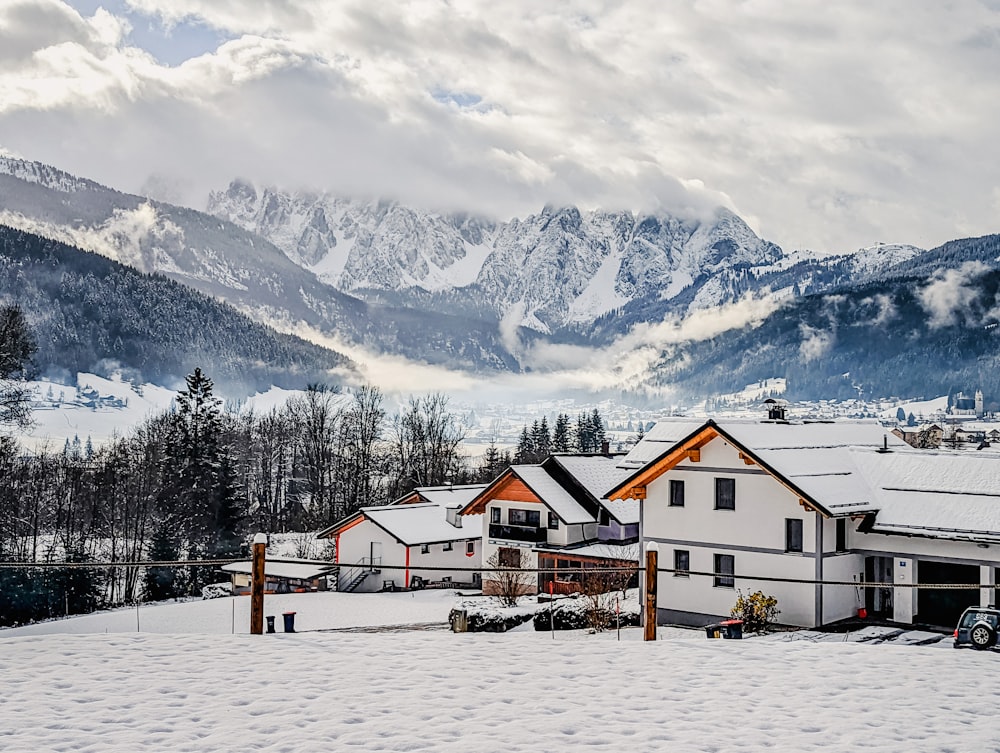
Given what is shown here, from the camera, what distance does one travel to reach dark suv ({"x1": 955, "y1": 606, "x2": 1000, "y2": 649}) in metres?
16.5

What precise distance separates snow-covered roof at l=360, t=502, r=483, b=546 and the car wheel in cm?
3031

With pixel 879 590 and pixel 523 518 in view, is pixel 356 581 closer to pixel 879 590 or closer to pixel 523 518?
pixel 523 518

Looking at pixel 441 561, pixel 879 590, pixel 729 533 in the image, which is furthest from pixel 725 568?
pixel 441 561

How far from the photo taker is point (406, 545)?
44.3 m

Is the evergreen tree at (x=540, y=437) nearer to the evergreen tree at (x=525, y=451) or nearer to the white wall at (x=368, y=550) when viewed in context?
the evergreen tree at (x=525, y=451)

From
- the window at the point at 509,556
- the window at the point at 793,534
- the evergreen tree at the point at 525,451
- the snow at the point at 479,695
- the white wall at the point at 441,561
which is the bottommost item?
the white wall at the point at 441,561

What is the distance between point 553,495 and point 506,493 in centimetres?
241

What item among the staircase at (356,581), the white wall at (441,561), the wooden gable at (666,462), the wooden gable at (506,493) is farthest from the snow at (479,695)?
the staircase at (356,581)

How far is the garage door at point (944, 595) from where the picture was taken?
23.4m

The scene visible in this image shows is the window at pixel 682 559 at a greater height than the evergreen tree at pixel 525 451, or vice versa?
the evergreen tree at pixel 525 451

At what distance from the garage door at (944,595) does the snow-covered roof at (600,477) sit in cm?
1736

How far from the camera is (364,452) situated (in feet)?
252

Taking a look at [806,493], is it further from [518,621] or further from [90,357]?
[90,357]

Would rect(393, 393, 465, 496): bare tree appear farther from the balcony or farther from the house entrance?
the house entrance
